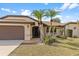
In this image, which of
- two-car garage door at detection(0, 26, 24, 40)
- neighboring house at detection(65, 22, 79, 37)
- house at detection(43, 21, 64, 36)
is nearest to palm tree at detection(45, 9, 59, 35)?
house at detection(43, 21, 64, 36)

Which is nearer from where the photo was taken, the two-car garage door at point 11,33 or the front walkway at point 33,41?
the front walkway at point 33,41

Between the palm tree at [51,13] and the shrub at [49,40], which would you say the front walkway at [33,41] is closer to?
the shrub at [49,40]

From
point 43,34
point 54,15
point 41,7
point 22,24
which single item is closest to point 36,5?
point 41,7

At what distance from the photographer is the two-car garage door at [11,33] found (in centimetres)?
1457

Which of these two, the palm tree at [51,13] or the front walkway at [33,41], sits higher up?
the palm tree at [51,13]

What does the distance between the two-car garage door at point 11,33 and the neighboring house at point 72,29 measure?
12.4ft

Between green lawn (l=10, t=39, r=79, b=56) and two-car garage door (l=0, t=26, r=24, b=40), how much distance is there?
1.90 meters

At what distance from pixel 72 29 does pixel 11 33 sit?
4.39 m

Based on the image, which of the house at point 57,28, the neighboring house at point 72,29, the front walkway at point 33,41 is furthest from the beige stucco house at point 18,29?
the neighboring house at point 72,29

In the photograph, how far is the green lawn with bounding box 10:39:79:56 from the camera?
11273 mm

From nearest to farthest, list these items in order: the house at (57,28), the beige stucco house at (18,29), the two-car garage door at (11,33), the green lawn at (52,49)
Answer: the green lawn at (52,49)
the house at (57,28)
the beige stucco house at (18,29)
the two-car garage door at (11,33)

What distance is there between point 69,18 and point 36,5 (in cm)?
200

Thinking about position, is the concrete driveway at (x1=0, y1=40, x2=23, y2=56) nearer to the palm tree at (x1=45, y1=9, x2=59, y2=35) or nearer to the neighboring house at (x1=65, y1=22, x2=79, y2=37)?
the palm tree at (x1=45, y1=9, x2=59, y2=35)

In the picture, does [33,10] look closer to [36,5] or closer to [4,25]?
[36,5]
